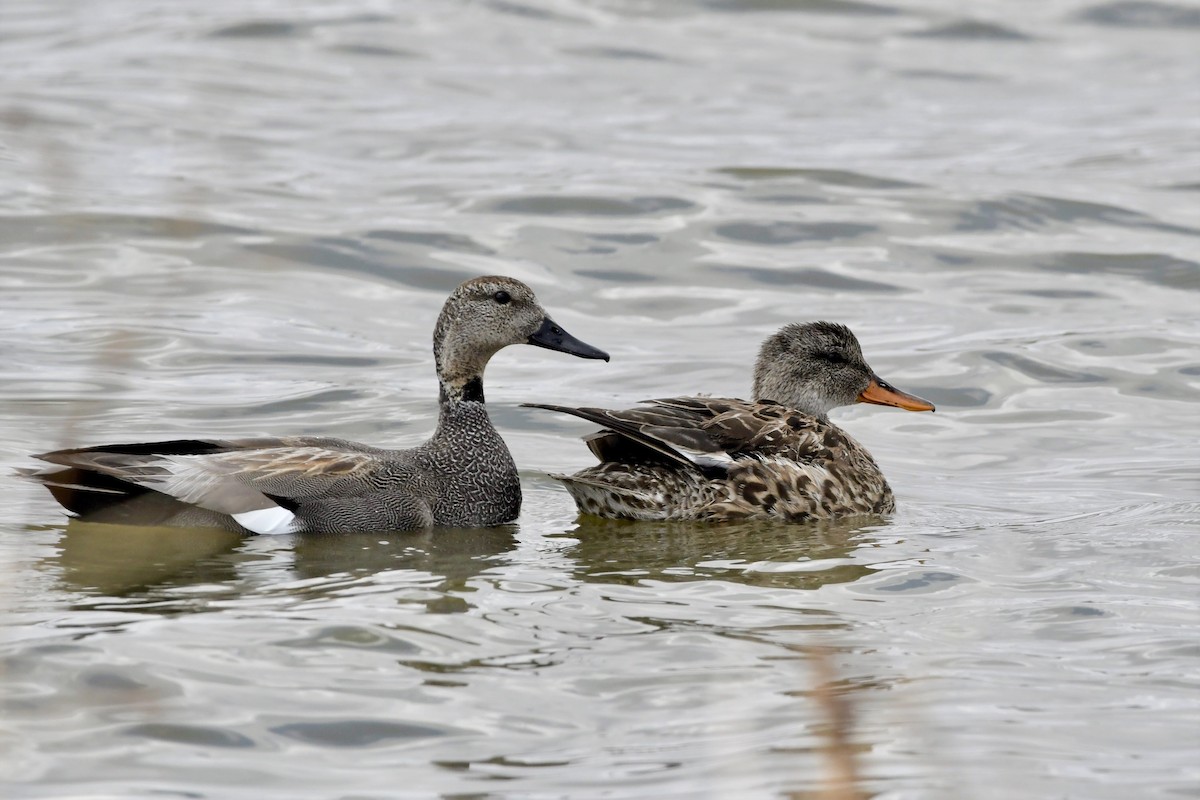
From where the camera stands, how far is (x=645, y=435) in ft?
28.8

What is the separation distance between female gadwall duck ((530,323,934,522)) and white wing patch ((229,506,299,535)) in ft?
4.57

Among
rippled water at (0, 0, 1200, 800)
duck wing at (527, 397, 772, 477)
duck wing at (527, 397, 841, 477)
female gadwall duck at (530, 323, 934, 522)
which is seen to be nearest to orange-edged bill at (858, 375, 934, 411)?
rippled water at (0, 0, 1200, 800)

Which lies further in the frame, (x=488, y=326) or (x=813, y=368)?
(x=813, y=368)

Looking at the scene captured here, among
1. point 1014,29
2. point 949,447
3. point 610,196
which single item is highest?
point 1014,29

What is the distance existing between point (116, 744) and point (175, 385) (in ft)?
20.9

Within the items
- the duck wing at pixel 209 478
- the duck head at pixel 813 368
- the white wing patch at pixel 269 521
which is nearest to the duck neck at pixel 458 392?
the duck wing at pixel 209 478

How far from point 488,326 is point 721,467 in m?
1.35

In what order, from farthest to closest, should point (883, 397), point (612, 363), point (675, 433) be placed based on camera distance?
point (612, 363) < point (883, 397) < point (675, 433)

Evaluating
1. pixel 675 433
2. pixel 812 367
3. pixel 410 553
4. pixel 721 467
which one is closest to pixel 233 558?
pixel 410 553

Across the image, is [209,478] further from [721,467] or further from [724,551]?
[721,467]

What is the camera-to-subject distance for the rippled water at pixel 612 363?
5785 mm

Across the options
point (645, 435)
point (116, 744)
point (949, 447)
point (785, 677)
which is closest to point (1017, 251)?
point (949, 447)

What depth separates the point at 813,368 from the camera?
10.1 metres

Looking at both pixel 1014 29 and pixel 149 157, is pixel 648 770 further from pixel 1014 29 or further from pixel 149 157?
pixel 1014 29
